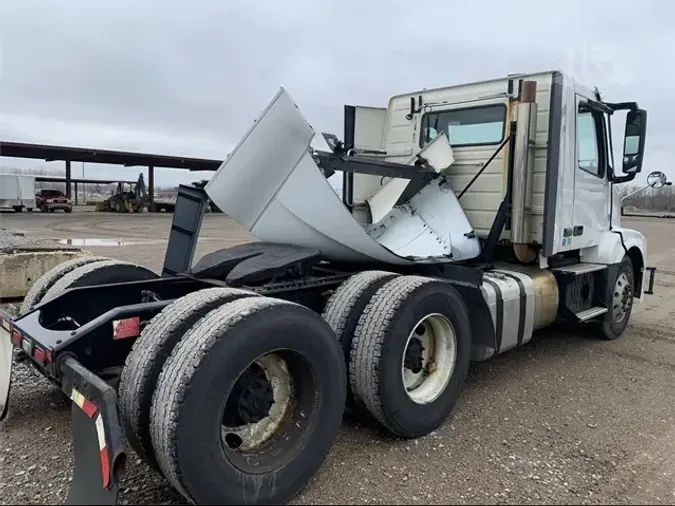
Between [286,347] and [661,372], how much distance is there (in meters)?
3.99

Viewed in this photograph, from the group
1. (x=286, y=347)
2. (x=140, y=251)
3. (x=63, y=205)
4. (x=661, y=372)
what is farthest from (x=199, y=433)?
(x=63, y=205)

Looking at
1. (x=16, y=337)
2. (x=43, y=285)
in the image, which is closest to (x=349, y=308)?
(x=16, y=337)

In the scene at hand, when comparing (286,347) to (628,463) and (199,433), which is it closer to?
(199,433)

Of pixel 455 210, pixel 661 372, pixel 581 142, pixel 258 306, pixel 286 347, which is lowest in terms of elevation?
pixel 661 372

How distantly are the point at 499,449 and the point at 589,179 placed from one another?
3.44m

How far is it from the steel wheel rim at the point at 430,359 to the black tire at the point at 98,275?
212 cm

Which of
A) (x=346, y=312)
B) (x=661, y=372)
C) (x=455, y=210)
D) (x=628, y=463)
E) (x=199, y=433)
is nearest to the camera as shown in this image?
(x=199, y=433)

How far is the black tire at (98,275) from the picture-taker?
4.05m

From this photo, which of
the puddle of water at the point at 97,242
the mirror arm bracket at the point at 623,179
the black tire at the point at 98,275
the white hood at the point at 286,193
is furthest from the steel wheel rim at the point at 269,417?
the puddle of water at the point at 97,242

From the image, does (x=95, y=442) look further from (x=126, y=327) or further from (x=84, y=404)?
(x=126, y=327)

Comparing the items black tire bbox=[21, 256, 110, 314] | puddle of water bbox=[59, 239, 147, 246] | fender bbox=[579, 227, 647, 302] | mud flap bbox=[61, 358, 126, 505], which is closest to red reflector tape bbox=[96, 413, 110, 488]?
mud flap bbox=[61, 358, 126, 505]

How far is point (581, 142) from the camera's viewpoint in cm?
555

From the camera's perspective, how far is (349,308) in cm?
355

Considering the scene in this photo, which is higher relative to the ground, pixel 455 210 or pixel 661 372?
pixel 455 210
